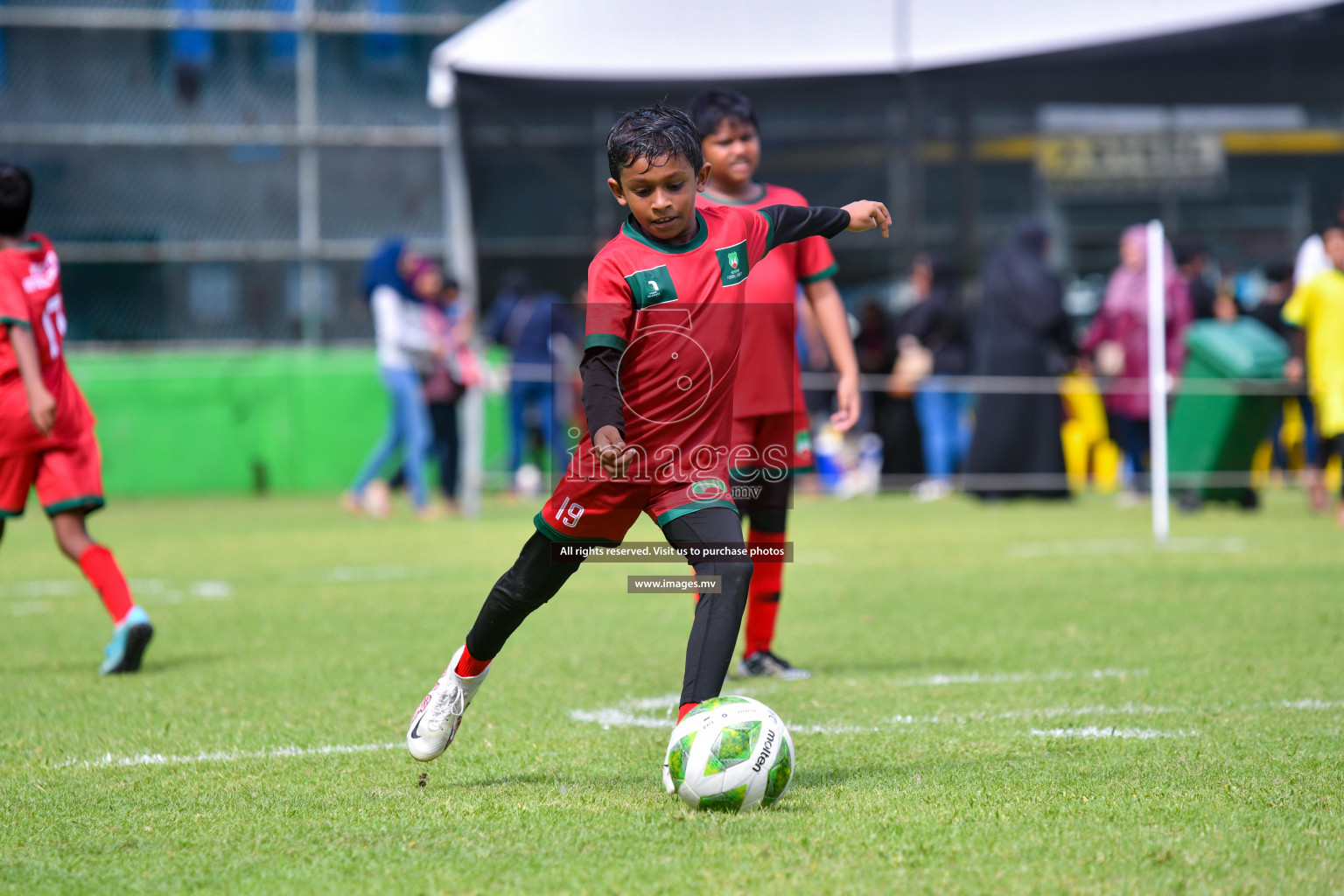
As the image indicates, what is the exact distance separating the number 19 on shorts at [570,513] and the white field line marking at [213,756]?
0.99 metres

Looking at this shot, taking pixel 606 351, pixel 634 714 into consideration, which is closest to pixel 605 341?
pixel 606 351

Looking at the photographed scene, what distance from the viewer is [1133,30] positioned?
1797cm

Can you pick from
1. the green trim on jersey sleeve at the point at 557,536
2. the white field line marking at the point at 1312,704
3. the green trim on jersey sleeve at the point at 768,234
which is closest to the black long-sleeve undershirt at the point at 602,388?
the green trim on jersey sleeve at the point at 557,536

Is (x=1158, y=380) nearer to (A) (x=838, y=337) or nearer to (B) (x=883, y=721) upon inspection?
(A) (x=838, y=337)

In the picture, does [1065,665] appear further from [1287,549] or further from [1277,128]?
[1277,128]

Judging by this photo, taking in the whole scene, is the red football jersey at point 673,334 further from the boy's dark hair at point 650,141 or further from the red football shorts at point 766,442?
the red football shorts at point 766,442

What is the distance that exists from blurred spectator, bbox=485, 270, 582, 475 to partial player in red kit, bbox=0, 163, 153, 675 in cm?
877

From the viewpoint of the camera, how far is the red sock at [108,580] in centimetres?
611

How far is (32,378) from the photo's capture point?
19.0 ft

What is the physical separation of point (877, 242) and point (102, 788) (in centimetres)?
1586

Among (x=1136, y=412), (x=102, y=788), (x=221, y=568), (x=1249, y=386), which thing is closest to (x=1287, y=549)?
(x=1249, y=386)

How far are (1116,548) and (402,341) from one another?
616cm

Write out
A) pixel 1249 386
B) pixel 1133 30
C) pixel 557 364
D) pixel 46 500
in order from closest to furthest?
1. pixel 46 500
2. pixel 1249 386
3. pixel 557 364
4. pixel 1133 30

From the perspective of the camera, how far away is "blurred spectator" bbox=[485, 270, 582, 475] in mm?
15430
